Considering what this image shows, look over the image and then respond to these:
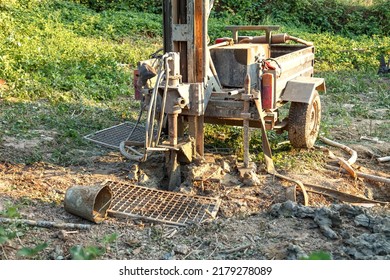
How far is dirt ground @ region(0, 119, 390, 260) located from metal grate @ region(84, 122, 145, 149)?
0.79 feet

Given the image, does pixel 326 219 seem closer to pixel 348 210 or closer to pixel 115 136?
pixel 348 210

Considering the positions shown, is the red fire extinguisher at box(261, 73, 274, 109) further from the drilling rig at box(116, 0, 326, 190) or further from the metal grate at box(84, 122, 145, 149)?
the metal grate at box(84, 122, 145, 149)

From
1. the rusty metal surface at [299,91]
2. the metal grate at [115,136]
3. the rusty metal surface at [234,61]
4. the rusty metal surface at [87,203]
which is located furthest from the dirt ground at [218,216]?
the rusty metal surface at [234,61]

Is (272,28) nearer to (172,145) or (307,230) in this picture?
(172,145)

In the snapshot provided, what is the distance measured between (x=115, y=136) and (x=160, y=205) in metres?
2.51

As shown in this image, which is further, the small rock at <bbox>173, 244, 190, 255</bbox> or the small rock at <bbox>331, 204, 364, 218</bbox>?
the small rock at <bbox>331, 204, 364, 218</bbox>

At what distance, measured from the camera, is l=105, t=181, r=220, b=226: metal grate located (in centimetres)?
609

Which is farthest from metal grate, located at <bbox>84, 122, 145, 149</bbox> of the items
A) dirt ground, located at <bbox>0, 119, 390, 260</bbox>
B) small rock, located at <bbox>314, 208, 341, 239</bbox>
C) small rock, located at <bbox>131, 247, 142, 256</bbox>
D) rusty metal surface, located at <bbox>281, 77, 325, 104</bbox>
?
small rock, located at <bbox>314, 208, 341, 239</bbox>

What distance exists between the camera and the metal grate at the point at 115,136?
8344mm

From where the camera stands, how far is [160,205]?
21.0ft

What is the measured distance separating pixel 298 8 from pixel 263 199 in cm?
1569

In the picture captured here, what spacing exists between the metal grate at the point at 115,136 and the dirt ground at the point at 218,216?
0.79ft

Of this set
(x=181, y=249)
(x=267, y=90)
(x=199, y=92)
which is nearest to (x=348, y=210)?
(x=181, y=249)

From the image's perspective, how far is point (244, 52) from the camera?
7902 mm
